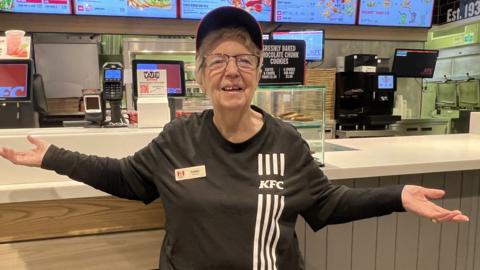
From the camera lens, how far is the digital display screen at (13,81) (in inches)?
69.1

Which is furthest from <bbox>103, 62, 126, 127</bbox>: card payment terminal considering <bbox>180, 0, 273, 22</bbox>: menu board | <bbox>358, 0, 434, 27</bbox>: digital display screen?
<bbox>358, 0, 434, 27</bbox>: digital display screen

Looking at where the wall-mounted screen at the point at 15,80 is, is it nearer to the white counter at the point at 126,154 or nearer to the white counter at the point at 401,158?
the white counter at the point at 126,154

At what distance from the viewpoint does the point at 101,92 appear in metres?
1.84

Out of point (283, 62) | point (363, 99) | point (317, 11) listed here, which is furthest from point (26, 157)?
point (363, 99)

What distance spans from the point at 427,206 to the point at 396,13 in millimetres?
4178

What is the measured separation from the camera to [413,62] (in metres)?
5.00

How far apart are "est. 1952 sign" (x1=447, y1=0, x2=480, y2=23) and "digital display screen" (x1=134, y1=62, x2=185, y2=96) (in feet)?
15.5

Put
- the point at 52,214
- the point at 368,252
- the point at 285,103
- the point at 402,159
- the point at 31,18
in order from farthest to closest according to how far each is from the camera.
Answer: the point at 31,18 < the point at 368,252 < the point at 402,159 < the point at 285,103 < the point at 52,214

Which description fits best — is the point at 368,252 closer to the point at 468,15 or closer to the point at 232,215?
the point at 232,215

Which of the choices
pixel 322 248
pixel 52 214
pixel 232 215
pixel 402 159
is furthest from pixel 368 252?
pixel 52 214

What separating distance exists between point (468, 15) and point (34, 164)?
18.5 feet

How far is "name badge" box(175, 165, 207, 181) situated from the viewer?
3.87 feet

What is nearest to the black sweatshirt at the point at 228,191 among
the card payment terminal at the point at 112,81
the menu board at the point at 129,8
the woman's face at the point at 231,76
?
the woman's face at the point at 231,76

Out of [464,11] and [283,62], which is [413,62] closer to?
[464,11]
